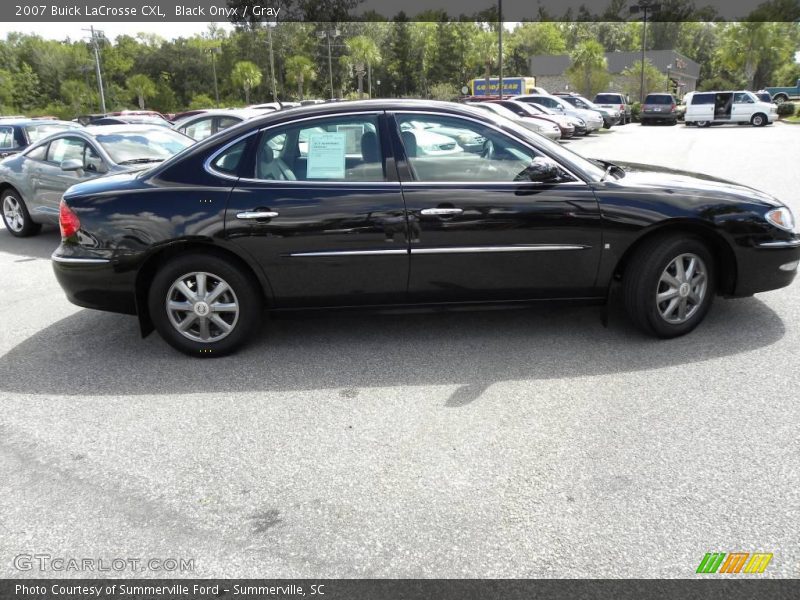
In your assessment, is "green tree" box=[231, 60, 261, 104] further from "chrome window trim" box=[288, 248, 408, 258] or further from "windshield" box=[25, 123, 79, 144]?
"chrome window trim" box=[288, 248, 408, 258]

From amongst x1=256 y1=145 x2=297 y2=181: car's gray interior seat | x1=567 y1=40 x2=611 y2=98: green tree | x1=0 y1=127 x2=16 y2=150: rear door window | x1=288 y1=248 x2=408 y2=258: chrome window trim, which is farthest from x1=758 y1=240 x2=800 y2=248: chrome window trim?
x1=567 y1=40 x2=611 y2=98: green tree

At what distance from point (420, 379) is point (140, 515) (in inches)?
74.2

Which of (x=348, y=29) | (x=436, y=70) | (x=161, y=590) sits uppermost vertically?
(x=348, y=29)

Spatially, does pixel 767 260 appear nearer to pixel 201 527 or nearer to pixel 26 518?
pixel 201 527

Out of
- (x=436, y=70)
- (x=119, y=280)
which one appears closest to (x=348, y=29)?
(x=436, y=70)

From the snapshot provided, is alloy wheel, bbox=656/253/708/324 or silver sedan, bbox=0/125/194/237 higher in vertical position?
silver sedan, bbox=0/125/194/237

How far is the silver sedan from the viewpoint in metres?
8.38

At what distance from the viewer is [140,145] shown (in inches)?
344

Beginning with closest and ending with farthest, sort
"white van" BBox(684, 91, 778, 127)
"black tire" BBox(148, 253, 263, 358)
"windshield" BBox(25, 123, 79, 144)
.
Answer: "black tire" BBox(148, 253, 263, 358) → "windshield" BBox(25, 123, 79, 144) → "white van" BBox(684, 91, 778, 127)

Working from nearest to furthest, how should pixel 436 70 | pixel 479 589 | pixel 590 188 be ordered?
pixel 479 589 < pixel 590 188 < pixel 436 70

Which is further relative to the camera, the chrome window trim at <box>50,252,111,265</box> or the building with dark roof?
the building with dark roof

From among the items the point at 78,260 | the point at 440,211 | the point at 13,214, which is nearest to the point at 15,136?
the point at 13,214

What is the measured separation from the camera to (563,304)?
4.73 metres

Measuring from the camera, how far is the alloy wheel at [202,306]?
14.9 feet
